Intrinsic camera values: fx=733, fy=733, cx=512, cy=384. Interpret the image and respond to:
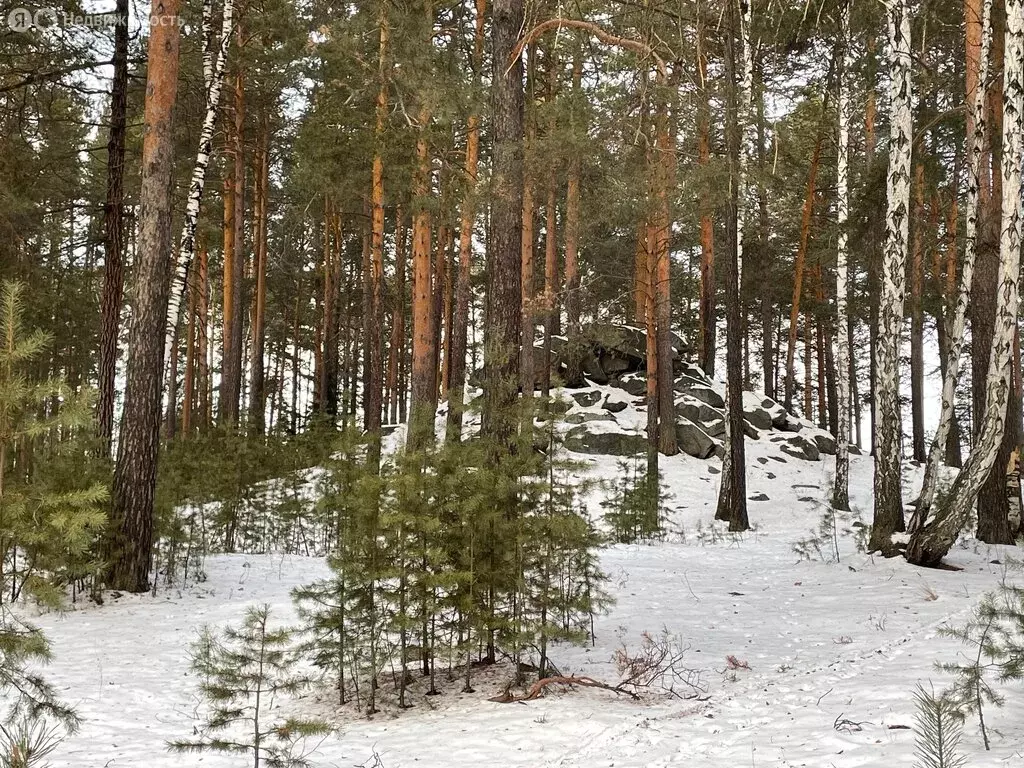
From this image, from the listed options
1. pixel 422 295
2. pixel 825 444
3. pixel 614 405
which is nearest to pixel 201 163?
pixel 422 295

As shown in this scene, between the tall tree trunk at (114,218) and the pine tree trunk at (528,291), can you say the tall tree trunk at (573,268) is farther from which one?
the tall tree trunk at (114,218)

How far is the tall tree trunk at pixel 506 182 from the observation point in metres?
7.04

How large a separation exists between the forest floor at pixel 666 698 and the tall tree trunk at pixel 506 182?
1.68m

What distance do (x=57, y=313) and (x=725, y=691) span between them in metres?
22.3

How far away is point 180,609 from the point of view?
24.3 feet

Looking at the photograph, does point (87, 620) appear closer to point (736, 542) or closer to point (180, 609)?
point (180, 609)

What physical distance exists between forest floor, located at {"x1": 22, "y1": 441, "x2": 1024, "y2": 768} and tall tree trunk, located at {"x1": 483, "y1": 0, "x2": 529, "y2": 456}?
1.68m

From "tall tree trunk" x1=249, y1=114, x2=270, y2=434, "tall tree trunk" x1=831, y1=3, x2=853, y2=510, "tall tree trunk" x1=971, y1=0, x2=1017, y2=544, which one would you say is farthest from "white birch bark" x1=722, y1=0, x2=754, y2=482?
"tall tree trunk" x1=249, y1=114, x2=270, y2=434

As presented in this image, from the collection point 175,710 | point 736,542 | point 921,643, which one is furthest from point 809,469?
point 175,710

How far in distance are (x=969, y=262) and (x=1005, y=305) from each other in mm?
2259

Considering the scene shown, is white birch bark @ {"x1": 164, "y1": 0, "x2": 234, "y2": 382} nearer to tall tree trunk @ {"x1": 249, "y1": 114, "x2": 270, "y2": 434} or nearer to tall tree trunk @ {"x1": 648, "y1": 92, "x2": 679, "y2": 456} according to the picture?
tall tree trunk @ {"x1": 648, "y1": 92, "x2": 679, "y2": 456}

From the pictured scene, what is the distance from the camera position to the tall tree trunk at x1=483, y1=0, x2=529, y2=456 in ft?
23.1

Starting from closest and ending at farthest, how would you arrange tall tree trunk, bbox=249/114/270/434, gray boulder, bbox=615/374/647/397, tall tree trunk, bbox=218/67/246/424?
tall tree trunk, bbox=218/67/246/424 → tall tree trunk, bbox=249/114/270/434 → gray boulder, bbox=615/374/647/397

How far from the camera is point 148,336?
7.89m
